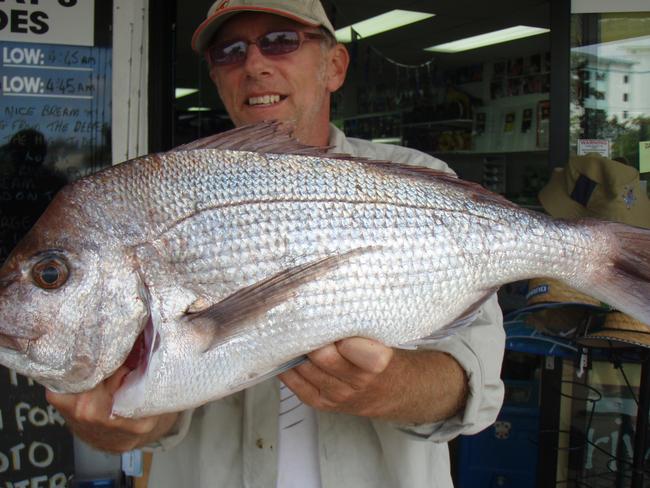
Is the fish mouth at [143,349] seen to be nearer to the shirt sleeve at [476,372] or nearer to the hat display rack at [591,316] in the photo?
the shirt sleeve at [476,372]

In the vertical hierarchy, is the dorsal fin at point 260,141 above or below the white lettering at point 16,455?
above

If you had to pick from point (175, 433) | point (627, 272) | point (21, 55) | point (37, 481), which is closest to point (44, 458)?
point (37, 481)

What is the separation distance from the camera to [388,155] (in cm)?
182

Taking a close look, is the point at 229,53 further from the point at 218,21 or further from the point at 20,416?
the point at 20,416

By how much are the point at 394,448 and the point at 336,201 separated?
617mm

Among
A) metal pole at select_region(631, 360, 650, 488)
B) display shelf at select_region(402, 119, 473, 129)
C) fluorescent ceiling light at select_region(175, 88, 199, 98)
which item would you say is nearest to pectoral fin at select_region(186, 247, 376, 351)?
metal pole at select_region(631, 360, 650, 488)

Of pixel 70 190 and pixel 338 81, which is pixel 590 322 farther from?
pixel 70 190

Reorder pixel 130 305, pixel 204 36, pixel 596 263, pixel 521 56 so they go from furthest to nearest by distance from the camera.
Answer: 1. pixel 521 56
2. pixel 204 36
3. pixel 596 263
4. pixel 130 305

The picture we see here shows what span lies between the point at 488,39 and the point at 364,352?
5517mm

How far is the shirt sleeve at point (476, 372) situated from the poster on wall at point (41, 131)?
2161 millimetres

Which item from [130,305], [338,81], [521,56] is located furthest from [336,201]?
[521,56]

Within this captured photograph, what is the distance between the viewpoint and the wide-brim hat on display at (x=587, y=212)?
272 centimetres

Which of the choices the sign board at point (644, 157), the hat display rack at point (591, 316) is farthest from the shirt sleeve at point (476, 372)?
the sign board at point (644, 157)

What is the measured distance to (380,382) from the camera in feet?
4.16
